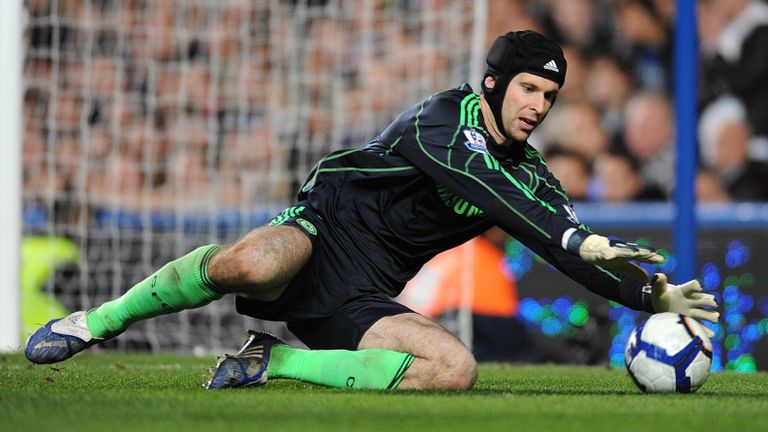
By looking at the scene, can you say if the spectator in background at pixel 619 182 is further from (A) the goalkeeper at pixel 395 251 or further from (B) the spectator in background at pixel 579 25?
(A) the goalkeeper at pixel 395 251

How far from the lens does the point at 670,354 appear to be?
431cm

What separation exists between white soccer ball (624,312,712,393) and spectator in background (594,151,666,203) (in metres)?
5.22

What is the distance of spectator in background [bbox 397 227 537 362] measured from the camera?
26.0 feet

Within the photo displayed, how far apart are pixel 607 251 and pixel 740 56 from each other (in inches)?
246

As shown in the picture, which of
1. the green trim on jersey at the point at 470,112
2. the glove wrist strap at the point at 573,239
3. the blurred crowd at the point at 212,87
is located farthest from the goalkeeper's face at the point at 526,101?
the blurred crowd at the point at 212,87

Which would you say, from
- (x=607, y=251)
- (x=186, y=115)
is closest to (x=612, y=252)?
(x=607, y=251)

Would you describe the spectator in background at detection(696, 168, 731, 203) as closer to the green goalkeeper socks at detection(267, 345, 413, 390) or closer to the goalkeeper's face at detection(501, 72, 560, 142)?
the goalkeeper's face at detection(501, 72, 560, 142)

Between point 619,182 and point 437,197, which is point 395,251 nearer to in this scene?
point 437,197

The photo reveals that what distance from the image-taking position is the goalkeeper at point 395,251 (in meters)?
4.43

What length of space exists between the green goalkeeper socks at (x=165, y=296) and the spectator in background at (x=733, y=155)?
19.4 ft

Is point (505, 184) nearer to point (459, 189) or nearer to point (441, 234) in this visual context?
Answer: point (459, 189)

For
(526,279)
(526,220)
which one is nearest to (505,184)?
(526,220)

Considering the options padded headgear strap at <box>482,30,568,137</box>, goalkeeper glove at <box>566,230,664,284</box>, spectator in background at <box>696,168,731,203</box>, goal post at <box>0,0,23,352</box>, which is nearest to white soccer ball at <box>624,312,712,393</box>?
goalkeeper glove at <box>566,230,664,284</box>

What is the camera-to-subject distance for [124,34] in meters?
8.85
